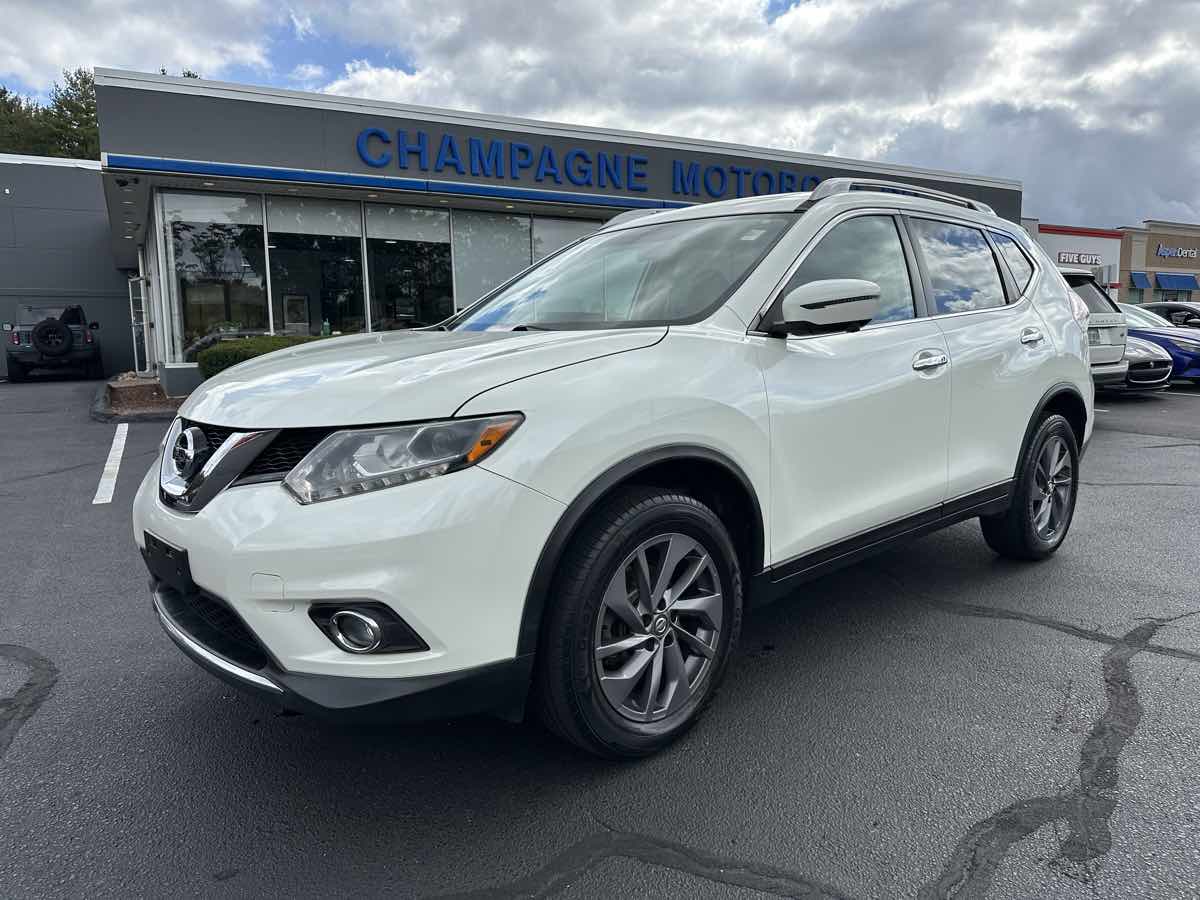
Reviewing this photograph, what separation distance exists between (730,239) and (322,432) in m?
1.84

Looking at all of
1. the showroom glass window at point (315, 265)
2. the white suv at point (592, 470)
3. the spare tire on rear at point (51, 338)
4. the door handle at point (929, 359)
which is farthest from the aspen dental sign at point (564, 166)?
the spare tire on rear at point (51, 338)

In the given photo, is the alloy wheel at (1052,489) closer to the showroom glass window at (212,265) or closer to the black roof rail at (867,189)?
the black roof rail at (867,189)

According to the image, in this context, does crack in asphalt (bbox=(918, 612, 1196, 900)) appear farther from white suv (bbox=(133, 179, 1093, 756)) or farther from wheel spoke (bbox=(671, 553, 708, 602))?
wheel spoke (bbox=(671, 553, 708, 602))

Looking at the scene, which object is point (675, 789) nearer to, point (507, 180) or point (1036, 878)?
point (1036, 878)

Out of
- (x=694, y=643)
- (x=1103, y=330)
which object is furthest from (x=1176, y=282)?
(x=694, y=643)

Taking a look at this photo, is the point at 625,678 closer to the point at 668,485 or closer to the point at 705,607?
the point at 705,607

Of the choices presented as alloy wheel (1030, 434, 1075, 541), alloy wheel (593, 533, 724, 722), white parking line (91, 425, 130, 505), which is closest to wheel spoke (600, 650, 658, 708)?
alloy wheel (593, 533, 724, 722)

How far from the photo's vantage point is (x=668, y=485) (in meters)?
2.70

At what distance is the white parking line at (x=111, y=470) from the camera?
650 centimetres

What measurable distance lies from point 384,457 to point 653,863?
1242 mm

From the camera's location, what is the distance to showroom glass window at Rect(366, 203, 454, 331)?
1502 cm

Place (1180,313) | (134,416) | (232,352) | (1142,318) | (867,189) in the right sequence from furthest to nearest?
(1180,313), (1142,318), (232,352), (134,416), (867,189)

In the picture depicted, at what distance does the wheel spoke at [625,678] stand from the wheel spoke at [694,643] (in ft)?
0.41

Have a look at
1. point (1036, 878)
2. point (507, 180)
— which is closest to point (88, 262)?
point (507, 180)
